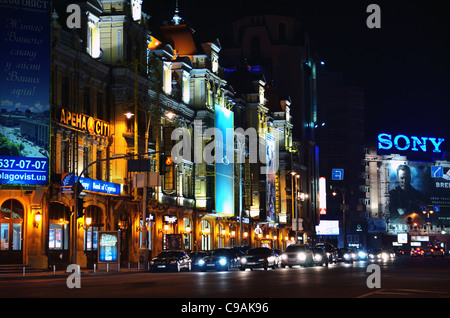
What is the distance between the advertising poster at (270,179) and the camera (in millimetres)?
106438

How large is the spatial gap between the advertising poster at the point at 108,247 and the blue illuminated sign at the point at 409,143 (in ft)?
446

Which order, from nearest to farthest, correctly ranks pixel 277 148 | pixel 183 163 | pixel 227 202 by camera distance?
pixel 183 163
pixel 227 202
pixel 277 148

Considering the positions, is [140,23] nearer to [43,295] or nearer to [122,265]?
[122,265]

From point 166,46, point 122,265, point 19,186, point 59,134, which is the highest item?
point 166,46

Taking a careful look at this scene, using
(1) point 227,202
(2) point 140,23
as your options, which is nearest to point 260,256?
(2) point 140,23

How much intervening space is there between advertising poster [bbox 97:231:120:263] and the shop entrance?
518cm

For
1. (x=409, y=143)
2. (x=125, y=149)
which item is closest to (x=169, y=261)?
(x=125, y=149)

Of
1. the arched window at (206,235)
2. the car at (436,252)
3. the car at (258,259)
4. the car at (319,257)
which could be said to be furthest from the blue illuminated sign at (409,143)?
the car at (258,259)

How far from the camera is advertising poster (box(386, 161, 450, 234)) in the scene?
184 m

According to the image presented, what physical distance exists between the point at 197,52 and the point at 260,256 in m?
29.6

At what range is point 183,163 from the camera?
3034 inches

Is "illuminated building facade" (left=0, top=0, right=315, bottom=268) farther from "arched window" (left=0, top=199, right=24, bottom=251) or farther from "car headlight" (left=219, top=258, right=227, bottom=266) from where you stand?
"car headlight" (left=219, top=258, right=227, bottom=266)

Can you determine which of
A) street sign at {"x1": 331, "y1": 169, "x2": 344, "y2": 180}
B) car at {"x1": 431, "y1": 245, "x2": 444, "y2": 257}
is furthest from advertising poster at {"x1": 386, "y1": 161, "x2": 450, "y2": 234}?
car at {"x1": 431, "y1": 245, "x2": 444, "y2": 257}

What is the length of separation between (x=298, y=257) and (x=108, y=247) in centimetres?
1611
